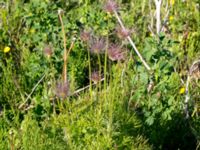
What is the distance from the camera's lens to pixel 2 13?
3.10 m

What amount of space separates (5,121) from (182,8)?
1.65 metres

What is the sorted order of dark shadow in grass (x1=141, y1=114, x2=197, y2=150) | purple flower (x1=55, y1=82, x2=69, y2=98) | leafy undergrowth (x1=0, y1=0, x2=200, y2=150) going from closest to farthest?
1. purple flower (x1=55, y1=82, x2=69, y2=98)
2. leafy undergrowth (x1=0, y1=0, x2=200, y2=150)
3. dark shadow in grass (x1=141, y1=114, x2=197, y2=150)

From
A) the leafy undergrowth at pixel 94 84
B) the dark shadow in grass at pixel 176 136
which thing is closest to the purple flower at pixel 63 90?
the leafy undergrowth at pixel 94 84

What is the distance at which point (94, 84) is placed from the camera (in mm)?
2582

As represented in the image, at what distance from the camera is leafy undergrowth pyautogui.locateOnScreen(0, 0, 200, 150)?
78.6 inches

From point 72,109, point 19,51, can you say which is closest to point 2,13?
point 19,51

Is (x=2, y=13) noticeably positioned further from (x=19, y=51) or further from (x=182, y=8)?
(x=182, y=8)

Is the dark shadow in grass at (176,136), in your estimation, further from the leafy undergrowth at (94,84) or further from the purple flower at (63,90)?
the purple flower at (63,90)

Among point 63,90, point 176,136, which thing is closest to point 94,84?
point 176,136

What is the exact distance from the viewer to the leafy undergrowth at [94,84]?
6.55 ft

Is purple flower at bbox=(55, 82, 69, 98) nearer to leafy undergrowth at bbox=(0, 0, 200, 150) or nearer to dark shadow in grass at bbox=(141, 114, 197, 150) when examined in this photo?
leafy undergrowth at bbox=(0, 0, 200, 150)

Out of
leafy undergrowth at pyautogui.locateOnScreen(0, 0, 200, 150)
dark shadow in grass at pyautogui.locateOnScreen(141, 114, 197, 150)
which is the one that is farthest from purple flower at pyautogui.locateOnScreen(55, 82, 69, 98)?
dark shadow in grass at pyautogui.locateOnScreen(141, 114, 197, 150)

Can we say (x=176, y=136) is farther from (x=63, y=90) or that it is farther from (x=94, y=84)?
(x=63, y=90)

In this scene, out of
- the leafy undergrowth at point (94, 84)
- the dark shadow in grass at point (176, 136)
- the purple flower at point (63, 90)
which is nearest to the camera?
the purple flower at point (63, 90)
